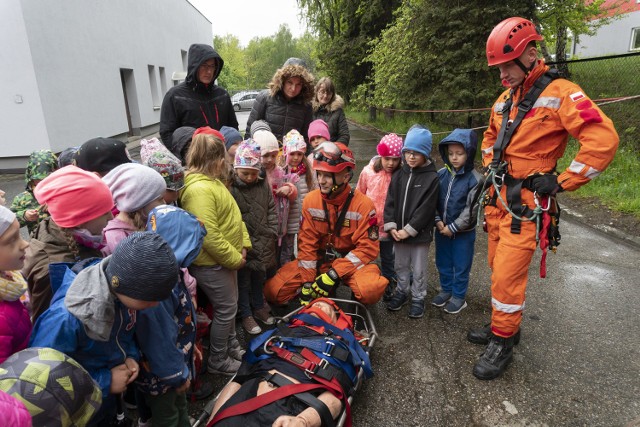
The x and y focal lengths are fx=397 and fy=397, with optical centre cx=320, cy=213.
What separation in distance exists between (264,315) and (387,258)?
1379mm

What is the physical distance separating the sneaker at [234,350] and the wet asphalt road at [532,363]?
26 cm

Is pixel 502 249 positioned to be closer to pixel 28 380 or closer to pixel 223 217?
pixel 223 217

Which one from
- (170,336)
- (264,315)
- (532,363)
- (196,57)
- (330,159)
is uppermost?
(196,57)

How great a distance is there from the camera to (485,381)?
280cm

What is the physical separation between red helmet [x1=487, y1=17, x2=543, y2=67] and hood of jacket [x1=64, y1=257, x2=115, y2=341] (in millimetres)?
2679

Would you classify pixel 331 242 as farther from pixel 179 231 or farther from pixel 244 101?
pixel 244 101

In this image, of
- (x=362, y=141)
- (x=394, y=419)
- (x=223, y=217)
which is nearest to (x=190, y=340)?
(x=223, y=217)

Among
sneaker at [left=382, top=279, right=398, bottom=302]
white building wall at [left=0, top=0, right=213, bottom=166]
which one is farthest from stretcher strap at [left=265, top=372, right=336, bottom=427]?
white building wall at [left=0, top=0, right=213, bottom=166]

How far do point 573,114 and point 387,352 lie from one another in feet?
6.98

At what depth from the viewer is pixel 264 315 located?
3.57m

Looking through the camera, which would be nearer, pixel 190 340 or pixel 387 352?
pixel 190 340

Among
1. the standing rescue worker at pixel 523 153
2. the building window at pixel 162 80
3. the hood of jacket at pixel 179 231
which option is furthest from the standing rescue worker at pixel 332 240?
the building window at pixel 162 80

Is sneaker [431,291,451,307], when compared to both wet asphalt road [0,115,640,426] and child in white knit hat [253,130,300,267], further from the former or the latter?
child in white knit hat [253,130,300,267]

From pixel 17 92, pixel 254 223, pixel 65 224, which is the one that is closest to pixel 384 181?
pixel 254 223
